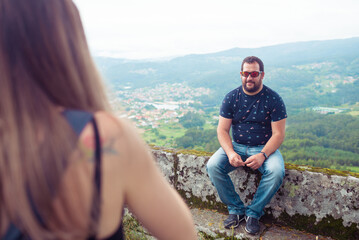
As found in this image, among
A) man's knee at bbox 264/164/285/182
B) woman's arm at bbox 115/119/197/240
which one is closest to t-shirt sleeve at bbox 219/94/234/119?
man's knee at bbox 264/164/285/182

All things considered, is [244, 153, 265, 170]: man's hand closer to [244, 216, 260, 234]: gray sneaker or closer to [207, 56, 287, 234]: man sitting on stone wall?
[207, 56, 287, 234]: man sitting on stone wall

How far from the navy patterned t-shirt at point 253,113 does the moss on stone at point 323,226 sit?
92 centimetres

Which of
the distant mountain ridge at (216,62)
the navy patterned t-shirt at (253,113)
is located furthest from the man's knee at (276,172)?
the distant mountain ridge at (216,62)

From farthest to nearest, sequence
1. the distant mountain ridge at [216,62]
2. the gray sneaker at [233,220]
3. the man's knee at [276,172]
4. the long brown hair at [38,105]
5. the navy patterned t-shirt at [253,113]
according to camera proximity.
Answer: the distant mountain ridge at [216,62] → the navy patterned t-shirt at [253,113] → the gray sneaker at [233,220] → the man's knee at [276,172] → the long brown hair at [38,105]

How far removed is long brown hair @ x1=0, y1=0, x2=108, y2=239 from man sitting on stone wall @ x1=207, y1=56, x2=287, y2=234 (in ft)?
7.48

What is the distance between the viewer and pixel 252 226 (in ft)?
8.41

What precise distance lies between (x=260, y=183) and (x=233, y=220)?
0.50 metres

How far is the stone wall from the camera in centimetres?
237

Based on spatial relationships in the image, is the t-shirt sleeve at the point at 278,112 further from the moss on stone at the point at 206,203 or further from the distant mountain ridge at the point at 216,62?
the distant mountain ridge at the point at 216,62

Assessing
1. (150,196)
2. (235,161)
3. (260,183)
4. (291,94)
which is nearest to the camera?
(150,196)

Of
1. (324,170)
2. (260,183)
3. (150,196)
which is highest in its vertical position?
(150,196)

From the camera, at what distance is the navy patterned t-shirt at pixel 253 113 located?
309cm

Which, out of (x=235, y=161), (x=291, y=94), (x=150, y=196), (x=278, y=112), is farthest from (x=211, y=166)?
(x=291, y=94)

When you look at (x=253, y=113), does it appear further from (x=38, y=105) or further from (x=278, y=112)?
(x=38, y=105)
